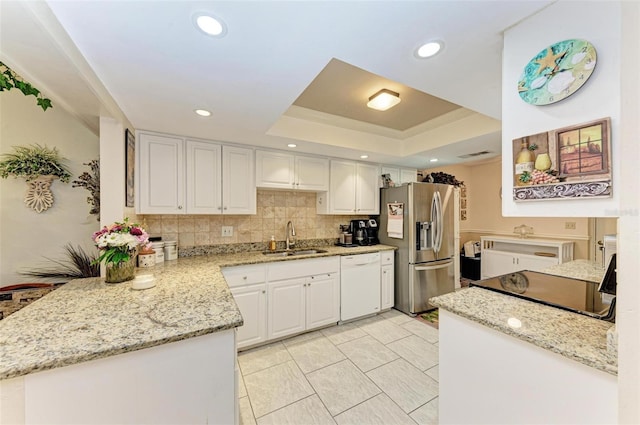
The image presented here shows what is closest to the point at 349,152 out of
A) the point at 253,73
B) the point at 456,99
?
the point at 456,99

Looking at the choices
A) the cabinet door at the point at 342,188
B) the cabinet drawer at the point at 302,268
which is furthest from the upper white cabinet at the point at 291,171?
the cabinet drawer at the point at 302,268

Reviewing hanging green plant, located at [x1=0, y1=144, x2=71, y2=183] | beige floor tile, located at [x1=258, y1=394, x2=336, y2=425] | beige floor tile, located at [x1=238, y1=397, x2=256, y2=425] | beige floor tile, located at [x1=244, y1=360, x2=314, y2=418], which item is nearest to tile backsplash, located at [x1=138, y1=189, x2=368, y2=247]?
hanging green plant, located at [x1=0, y1=144, x2=71, y2=183]

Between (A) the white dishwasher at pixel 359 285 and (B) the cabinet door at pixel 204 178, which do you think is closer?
(B) the cabinet door at pixel 204 178

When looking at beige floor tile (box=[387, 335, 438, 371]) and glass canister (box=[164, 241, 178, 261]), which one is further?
glass canister (box=[164, 241, 178, 261])

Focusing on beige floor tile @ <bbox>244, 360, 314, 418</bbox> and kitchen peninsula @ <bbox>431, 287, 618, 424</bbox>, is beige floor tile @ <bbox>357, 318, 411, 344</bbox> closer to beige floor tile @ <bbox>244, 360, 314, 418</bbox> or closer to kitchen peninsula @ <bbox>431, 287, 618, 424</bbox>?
beige floor tile @ <bbox>244, 360, 314, 418</bbox>

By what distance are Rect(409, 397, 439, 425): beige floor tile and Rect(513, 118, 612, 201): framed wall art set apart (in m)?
1.51

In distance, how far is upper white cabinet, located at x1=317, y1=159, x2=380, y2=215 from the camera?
3.18 m

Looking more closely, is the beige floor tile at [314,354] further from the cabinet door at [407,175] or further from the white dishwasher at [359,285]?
the cabinet door at [407,175]

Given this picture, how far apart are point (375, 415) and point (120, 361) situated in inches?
60.9

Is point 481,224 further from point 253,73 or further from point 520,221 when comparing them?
point 253,73

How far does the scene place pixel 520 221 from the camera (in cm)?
430

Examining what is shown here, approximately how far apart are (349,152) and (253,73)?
179cm

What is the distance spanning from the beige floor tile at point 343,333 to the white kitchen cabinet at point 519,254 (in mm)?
2973

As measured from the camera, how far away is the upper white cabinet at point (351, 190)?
318 centimetres
